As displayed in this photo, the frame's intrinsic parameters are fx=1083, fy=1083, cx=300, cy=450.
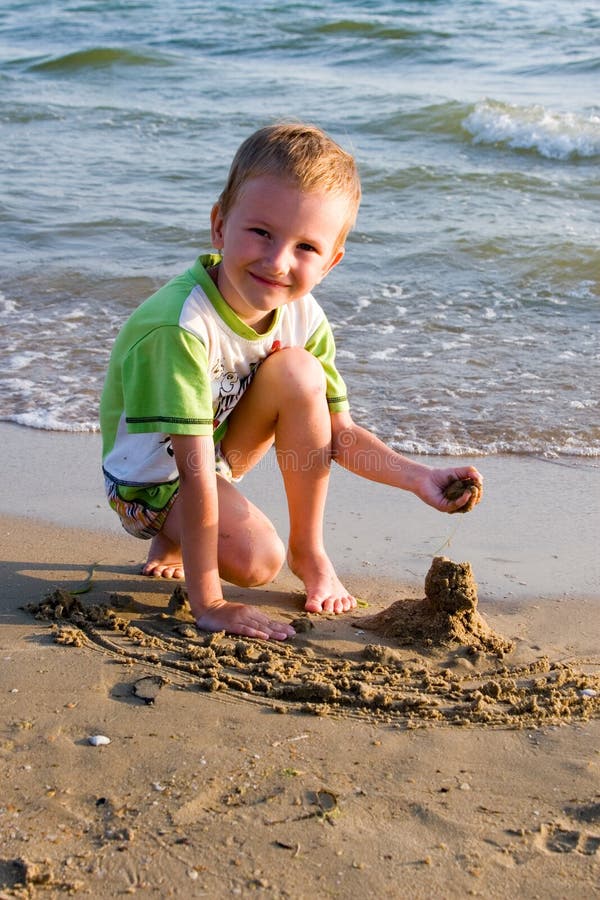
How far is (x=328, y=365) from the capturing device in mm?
3193

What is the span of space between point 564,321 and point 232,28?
12403mm

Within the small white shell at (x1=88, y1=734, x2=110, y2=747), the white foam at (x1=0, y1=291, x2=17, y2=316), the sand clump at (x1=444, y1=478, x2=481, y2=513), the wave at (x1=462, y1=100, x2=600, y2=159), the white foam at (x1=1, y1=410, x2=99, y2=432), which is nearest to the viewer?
the small white shell at (x1=88, y1=734, x2=110, y2=747)

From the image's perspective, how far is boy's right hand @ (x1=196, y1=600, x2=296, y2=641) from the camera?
268 cm

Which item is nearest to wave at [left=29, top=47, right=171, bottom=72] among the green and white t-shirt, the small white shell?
the green and white t-shirt

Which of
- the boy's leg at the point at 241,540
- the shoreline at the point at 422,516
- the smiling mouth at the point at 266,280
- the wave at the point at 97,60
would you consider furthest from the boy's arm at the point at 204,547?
the wave at the point at 97,60

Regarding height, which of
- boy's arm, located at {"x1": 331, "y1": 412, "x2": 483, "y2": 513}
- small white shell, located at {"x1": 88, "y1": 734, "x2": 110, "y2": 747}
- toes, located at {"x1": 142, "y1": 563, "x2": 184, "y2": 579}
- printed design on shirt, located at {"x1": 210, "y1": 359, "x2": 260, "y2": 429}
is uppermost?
printed design on shirt, located at {"x1": 210, "y1": 359, "x2": 260, "y2": 429}

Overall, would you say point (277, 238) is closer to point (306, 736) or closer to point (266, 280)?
point (266, 280)

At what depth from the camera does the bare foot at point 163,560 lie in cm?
310

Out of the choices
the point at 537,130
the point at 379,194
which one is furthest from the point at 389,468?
the point at 537,130

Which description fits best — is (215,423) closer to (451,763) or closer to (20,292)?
(451,763)

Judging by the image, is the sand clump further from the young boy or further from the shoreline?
the shoreline

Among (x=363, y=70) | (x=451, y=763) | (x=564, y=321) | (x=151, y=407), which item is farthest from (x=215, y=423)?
(x=363, y=70)

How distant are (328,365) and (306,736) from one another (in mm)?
1297

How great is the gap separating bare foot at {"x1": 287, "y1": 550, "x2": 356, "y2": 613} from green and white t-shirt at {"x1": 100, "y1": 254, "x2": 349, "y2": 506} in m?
0.44
